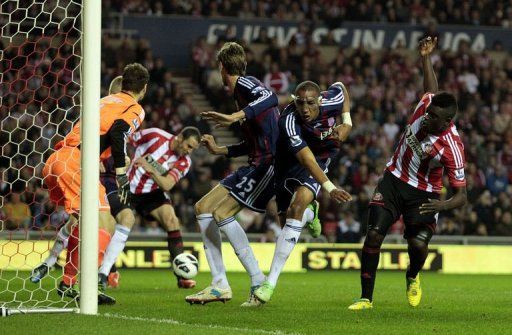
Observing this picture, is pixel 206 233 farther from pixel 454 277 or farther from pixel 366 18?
pixel 366 18

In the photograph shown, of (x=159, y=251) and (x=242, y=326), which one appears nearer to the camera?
(x=242, y=326)

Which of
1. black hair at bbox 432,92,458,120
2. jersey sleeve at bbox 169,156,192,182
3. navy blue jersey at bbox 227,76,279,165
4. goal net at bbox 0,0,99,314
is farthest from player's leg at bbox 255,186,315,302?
jersey sleeve at bbox 169,156,192,182

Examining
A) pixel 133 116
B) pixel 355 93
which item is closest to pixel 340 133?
pixel 133 116

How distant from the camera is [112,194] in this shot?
11.2 m

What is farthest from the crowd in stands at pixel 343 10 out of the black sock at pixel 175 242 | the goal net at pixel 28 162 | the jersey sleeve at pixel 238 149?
the jersey sleeve at pixel 238 149

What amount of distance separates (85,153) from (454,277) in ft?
31.0

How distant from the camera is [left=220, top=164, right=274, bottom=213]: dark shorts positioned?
8656mm

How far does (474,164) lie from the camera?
833 inches

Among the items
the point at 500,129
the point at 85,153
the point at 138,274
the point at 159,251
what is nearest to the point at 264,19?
the point at 500,129

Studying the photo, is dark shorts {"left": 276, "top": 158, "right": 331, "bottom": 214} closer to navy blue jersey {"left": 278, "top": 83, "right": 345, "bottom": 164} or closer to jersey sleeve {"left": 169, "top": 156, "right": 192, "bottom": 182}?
navy blue jersey {"left": 278, "top": 83, "right": 345, "bottom": 164}

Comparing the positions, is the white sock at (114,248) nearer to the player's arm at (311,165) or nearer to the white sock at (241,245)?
the white sock at (241,245)

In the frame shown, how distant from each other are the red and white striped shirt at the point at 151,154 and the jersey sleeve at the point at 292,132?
330 centimetres

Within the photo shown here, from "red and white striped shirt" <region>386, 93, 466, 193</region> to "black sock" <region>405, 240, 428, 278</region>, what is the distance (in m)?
0.49

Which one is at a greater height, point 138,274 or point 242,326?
point 242,326
